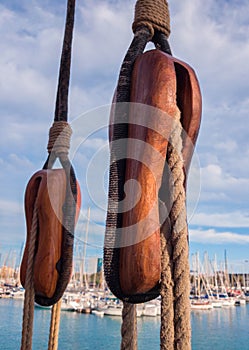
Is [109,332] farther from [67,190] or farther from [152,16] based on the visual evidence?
[152,16]

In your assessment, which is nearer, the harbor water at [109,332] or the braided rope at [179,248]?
the braided rope at [179,248]

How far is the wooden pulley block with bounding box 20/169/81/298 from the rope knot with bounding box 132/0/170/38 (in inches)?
31.0

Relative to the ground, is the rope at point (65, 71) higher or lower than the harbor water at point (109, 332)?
higher

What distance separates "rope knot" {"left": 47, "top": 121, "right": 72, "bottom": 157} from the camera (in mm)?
1575

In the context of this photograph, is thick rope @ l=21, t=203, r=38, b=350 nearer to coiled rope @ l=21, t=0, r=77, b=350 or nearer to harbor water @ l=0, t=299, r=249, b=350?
coiled rope @ l=21, t=0, r=77, b=350

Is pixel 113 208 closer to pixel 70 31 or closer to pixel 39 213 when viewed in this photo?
pixel 39 213

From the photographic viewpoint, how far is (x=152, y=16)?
2.79 feet

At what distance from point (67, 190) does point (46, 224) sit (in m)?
0.19

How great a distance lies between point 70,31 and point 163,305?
135cm

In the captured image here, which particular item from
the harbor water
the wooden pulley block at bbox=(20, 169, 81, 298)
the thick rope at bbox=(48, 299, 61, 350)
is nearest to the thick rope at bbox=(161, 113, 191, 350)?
the wooden pulley block at bbox=(20, 169, 81, 298)

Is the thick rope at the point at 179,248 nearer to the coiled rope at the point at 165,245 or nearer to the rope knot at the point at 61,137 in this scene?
the coiled rope at the point at 165,245

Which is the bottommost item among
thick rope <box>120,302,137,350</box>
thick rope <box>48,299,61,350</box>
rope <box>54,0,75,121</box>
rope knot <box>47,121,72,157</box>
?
thick rope <box>48,299,61,350</box>

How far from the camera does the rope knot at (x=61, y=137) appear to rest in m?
1.58

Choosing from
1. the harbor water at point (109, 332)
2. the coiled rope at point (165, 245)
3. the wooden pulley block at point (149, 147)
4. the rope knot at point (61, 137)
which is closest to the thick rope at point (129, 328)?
the coiled rope at point (165, 245)
